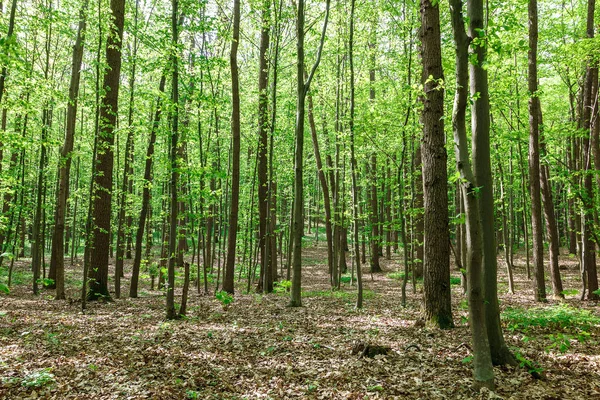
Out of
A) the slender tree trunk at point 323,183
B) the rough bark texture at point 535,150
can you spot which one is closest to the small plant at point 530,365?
the rough bark texture at point 535,150

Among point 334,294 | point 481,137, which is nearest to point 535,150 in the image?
point 334,294

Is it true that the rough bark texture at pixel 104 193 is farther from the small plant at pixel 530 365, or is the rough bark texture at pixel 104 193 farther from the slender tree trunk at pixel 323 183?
the small plant at pixel 530 365

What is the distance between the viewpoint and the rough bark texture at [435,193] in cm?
770

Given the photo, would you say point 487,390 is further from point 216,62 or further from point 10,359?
point 216,62

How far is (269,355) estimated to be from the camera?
6469 mm

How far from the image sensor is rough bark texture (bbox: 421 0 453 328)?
770 cm

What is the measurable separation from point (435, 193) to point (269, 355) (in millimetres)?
4645

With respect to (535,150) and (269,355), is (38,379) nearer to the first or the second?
(269,355)

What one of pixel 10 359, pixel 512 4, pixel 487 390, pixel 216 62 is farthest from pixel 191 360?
pixel 512 4

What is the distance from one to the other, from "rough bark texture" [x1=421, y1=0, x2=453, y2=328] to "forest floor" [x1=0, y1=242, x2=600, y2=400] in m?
0.66

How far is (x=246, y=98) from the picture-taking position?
2153cm

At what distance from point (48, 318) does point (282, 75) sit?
14.4 m

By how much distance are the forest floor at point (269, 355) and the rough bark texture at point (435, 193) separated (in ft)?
2.18

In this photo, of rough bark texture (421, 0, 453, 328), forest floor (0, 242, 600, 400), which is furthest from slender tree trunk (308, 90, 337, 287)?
rough bark texture (421, 0, 453, 328)
